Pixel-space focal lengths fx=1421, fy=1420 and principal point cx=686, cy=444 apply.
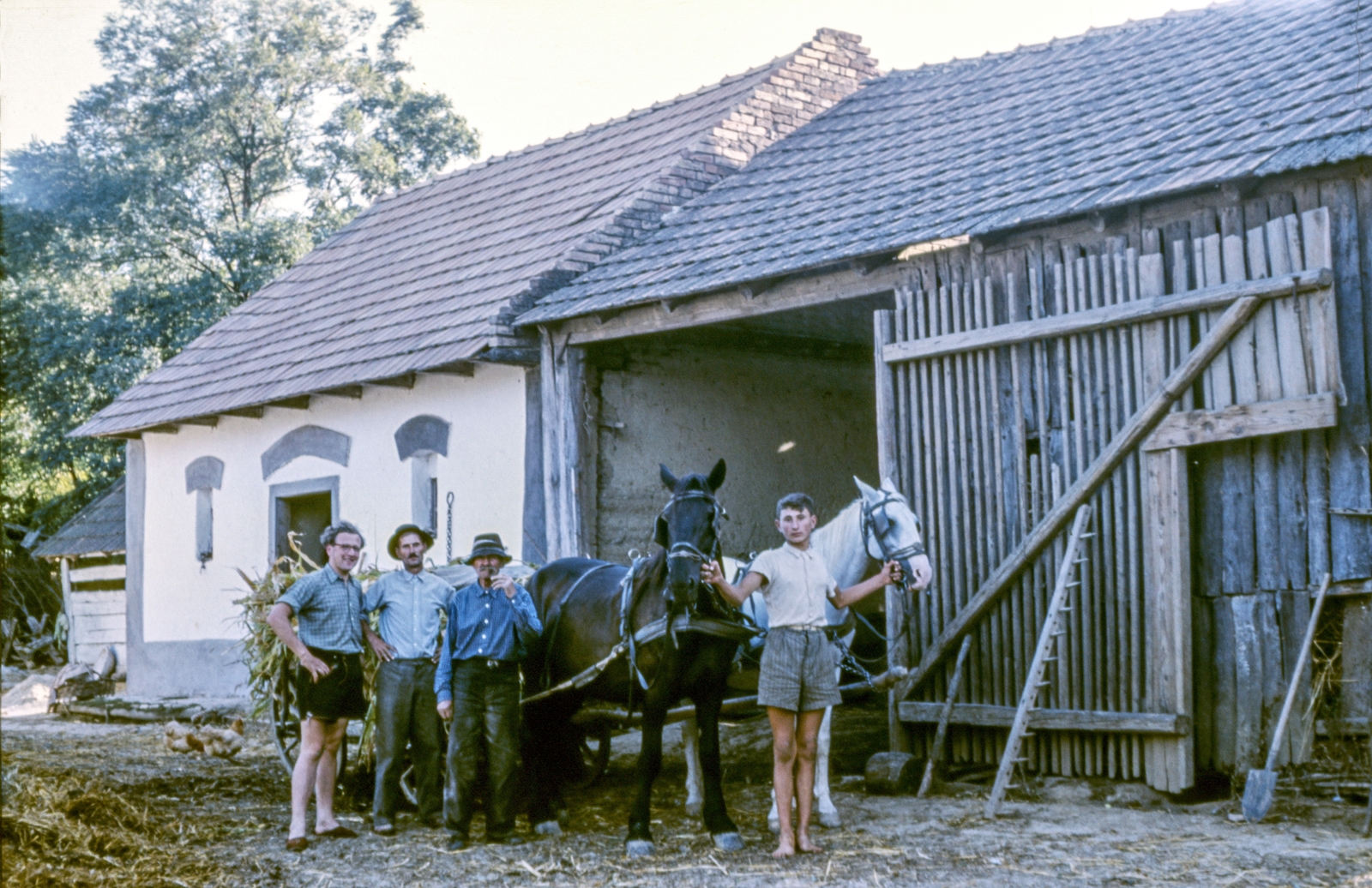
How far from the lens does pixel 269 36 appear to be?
2736cm

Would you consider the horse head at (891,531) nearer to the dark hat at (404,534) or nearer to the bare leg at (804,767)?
the bare leg at (804,767)

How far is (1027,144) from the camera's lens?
10.5 m

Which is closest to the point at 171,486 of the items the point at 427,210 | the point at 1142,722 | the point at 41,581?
the point at 427,210

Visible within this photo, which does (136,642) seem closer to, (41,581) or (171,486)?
(171,486)

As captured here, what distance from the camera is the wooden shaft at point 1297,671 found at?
24.0 feet

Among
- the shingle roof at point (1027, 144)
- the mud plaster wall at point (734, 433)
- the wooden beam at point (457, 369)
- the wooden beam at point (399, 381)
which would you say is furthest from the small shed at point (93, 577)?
the shingle roof at point (1027, 144)

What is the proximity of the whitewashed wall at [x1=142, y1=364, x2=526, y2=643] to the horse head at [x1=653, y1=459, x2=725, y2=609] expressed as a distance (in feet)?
19.8

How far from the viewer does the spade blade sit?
23.9 ft

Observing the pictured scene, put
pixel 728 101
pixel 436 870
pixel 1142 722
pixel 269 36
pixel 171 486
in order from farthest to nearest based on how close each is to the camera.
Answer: pixel 269 36 → pixel 171 486 → pixel 728 101 → pixel 1142 722 → pixel 436 870

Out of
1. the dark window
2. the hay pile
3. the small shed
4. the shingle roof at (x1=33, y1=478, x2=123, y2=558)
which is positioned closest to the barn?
the hay pile

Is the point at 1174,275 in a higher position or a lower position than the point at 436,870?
higher

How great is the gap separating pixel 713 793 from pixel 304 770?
2158 millimetres

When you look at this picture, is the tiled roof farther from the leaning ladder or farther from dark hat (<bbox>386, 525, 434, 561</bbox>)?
the leaning ladder

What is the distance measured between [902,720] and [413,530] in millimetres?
3480
